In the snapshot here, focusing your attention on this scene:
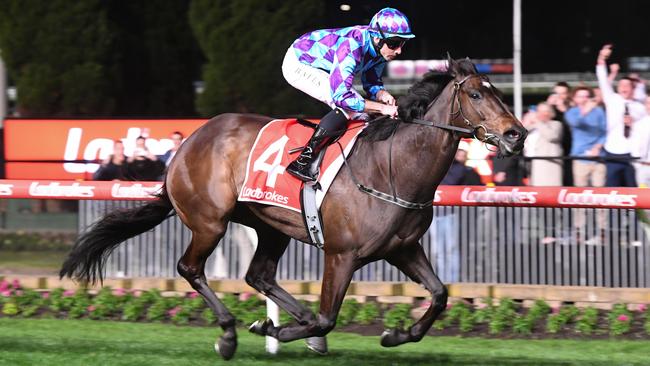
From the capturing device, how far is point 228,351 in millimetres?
6852

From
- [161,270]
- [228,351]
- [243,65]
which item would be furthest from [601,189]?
[243,65]

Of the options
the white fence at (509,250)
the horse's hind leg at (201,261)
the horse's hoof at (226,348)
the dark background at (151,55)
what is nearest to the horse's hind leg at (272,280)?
the horse's hoof at (226,348)

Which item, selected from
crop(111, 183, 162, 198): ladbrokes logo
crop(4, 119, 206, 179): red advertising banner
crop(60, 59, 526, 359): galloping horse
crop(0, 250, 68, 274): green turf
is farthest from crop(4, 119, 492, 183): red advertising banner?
crop(60, 59, 526, 359): galloping horse

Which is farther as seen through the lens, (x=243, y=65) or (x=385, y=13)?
(x=243, y=65)

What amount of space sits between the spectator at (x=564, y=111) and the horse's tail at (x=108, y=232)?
133 inches

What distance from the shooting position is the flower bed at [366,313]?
323 inches

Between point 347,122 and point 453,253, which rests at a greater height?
point 347,122

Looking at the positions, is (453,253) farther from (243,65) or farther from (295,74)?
(243,65)

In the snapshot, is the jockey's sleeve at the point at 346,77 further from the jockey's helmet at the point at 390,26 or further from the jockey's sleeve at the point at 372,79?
the jockey's sleeve at the point at 372,79

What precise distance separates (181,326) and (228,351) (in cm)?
187

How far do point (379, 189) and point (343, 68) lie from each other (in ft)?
2.32

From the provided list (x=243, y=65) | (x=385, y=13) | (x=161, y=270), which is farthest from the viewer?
(x=243, y=65)

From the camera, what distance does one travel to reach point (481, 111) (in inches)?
246

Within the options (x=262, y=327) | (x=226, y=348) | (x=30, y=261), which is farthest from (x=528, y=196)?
(x=30, y=261)
